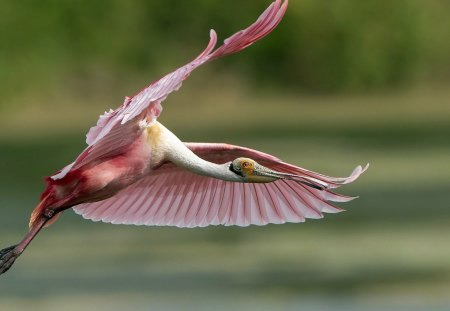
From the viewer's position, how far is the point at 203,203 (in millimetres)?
4586

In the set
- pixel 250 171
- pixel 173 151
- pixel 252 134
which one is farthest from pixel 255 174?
pixel 252 134

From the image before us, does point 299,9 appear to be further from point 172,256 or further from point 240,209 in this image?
point 240,209

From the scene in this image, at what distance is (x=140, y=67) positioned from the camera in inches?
736

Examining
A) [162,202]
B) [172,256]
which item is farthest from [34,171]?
[162,202]

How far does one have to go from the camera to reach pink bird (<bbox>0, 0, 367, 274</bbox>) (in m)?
3.76

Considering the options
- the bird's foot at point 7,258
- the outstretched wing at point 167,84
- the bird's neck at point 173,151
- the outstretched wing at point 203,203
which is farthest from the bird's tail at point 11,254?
the outstretched wing at point 203,203

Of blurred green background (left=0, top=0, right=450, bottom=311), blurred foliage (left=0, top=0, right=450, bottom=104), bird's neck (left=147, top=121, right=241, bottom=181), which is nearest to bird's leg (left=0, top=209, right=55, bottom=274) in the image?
bird's neck (left=147, top=121, right=241, bottom=181)

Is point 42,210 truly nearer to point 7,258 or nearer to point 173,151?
point 7,258

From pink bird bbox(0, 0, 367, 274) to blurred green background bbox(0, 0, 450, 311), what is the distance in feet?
15.4

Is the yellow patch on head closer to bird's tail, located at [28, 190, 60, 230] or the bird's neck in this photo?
the bird's neck

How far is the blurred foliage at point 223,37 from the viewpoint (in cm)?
1823

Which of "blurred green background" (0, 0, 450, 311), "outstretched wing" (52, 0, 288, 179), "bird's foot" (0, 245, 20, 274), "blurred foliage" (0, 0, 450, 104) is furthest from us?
"blurred foliage" (0, 0, 450, 104)

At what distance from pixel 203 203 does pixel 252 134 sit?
1185 cm

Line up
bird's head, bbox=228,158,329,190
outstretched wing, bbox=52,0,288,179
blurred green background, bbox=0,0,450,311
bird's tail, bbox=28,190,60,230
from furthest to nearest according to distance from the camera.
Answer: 1. blurred green background, bbox=0,0,450,311
2. bird's head, bbox=228,158,329,190
3. bird's tail, bbox=28,190,60,230
4. outstretched wing, bbox=52,0,288,179
